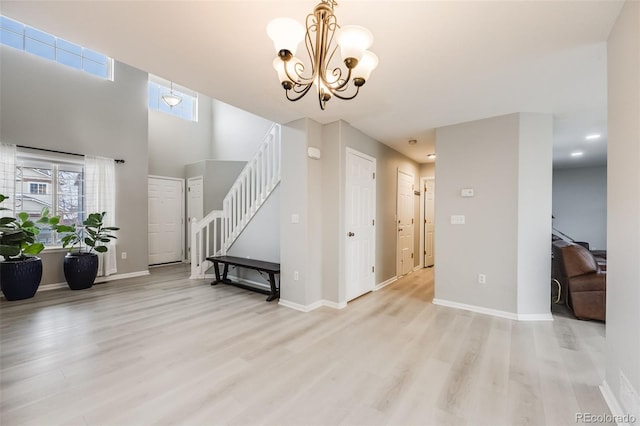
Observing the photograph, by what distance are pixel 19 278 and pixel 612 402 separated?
239 inches

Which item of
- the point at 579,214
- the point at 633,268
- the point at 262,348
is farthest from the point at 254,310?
the point at 579,214

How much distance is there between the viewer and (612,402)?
1.70m

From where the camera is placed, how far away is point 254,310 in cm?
342

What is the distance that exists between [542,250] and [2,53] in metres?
7.48

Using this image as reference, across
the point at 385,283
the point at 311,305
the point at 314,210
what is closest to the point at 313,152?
the point at 314,210

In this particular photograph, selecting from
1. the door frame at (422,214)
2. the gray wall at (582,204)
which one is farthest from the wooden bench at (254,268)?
the gray wall at (582,204)

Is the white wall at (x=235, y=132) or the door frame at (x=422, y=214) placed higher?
the white wall at (x=235, y=132)

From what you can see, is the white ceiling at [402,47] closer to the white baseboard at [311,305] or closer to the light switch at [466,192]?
the light switch at [466,192]

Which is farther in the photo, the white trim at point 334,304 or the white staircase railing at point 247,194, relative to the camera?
the white staircase railing at point 247,194

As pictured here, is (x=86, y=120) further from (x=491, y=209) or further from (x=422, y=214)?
(x=422, y=214)

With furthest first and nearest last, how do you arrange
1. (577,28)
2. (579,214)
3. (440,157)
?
(579,214) → (440,157) → (577,28)

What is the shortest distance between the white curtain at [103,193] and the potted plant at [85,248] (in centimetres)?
18

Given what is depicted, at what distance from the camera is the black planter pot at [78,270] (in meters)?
4.14

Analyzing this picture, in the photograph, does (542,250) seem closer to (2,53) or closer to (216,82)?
(216,82)
